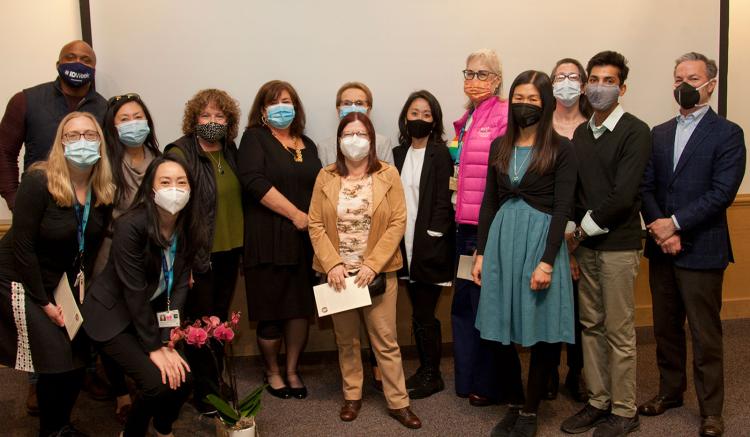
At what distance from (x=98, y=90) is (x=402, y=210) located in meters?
1.99

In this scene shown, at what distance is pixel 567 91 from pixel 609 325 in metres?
1.12

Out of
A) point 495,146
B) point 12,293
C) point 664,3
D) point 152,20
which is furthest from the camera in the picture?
point 664,3

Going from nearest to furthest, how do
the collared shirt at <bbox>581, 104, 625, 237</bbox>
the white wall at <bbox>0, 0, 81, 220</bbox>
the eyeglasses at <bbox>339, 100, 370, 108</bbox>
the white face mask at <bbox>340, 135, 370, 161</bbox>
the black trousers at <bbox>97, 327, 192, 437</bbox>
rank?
the black trousers at <bbox>97, 327, 192, 437</bbox>, the collared shirt at <bbox>581, 104, 625, 237</bbox>, the white face mask at <bbox>340, 135, 370, 161</bbox>, the eyeglasses at <bbox>339, 100, 370, 108</bbox>, the white wall at <bbox>0, 0, 81, 220</bbox>

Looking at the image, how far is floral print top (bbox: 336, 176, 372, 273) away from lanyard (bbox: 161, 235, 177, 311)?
0.75 m

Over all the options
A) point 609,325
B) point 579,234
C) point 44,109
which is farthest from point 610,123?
point 44,109

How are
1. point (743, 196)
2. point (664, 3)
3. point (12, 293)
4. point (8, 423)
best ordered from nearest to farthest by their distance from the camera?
1. point (12, 293)
2. point (8, 423)
3. point (664, 3)
4. point (743, 196)

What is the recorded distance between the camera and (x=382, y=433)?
2893mm

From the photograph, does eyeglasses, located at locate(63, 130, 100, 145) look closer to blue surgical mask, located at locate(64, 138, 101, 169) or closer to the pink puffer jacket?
blue surgical mask, located at locate(64, 138, 101, 169)

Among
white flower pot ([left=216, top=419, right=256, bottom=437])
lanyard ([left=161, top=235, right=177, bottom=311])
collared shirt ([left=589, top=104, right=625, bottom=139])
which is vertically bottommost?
white flower pot ([left=216, top=419, right=256, bottom=437])

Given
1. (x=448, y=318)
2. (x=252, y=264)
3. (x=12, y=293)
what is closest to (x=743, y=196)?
(x=448, y=318)

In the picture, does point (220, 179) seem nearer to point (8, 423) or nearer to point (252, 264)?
point (252, 264)

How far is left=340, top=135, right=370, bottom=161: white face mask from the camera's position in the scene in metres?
2.85

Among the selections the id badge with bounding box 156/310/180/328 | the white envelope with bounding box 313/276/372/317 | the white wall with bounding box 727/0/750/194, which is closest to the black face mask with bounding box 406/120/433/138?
the white envelope with bounding box 313/276/372/317

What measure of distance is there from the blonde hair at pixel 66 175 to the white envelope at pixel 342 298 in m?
1.00
